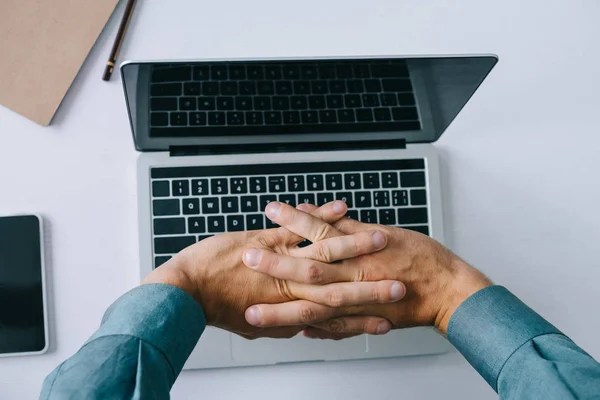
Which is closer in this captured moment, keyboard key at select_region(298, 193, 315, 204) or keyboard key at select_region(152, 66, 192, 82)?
keyboard key at select_region(152, 66, 192, 82)

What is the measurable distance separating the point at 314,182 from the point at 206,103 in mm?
213

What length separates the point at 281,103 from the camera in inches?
28.8

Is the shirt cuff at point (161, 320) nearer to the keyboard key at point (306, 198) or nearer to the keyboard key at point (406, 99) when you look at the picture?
the keyboard key at point (306, 198)

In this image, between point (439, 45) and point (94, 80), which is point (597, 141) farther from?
point (94, 80)

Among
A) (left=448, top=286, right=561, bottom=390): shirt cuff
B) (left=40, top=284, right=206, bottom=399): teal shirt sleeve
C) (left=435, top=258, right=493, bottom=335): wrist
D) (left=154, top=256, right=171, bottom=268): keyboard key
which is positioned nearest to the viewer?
(left=40, top=284, right=206, bottom=399): teal shirt sleeve

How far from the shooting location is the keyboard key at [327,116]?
77 cm

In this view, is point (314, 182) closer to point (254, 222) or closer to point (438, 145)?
point (254, 222)

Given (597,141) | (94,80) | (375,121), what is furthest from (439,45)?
(94,80)

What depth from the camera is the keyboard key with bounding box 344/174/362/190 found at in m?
0.83

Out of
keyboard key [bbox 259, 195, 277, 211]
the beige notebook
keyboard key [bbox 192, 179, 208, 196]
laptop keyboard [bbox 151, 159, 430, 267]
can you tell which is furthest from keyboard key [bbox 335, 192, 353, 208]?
the beige notebook

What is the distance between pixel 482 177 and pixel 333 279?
340 mm

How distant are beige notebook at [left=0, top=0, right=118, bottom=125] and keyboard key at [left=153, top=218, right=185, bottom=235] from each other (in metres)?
0.25

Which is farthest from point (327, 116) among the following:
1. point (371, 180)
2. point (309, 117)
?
point (371, 180)

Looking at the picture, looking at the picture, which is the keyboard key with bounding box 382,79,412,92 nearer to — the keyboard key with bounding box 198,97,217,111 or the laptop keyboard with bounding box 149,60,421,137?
the laptop keyboard with bounding box 149,60,421,137
